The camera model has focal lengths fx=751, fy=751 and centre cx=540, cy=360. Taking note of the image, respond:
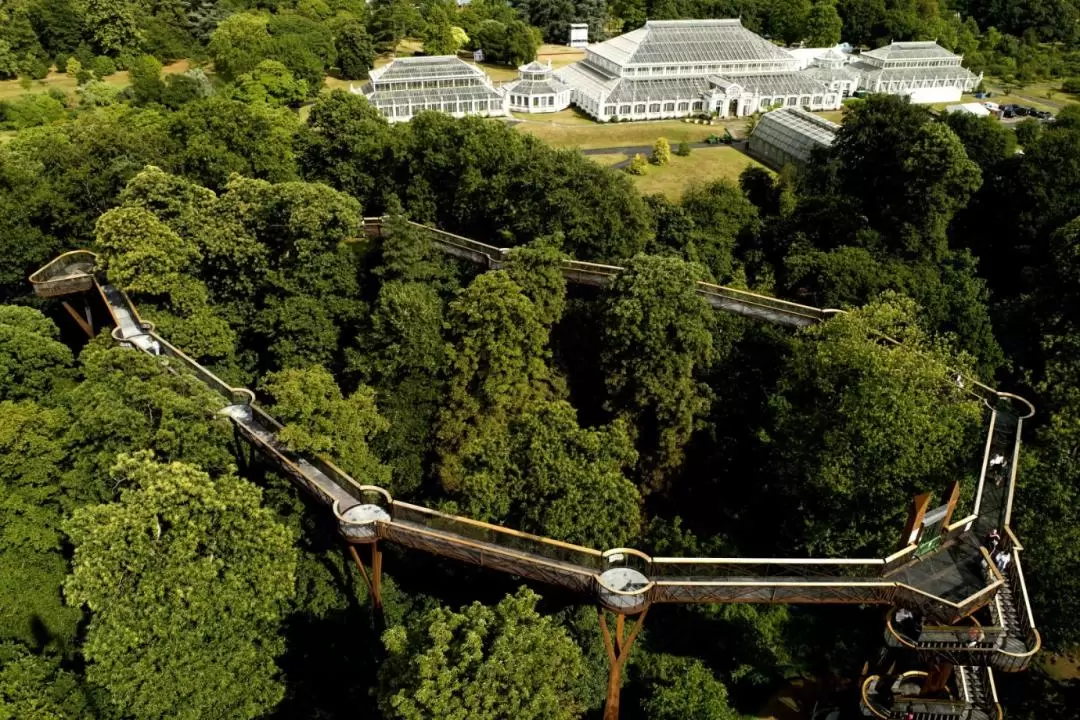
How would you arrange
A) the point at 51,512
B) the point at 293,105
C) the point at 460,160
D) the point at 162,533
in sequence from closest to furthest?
the point at 162,533
the point at 51,512
the point at 460,160
the point at 293,105

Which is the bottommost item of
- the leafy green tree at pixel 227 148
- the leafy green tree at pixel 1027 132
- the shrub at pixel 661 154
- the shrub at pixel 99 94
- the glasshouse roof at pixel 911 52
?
the shrub at pixel 661 154

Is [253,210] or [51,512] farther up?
[253,210]

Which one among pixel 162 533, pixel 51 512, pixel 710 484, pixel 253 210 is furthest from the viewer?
pixel 253 210

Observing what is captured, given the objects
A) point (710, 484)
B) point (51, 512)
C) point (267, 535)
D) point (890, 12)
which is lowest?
point (710, 484)

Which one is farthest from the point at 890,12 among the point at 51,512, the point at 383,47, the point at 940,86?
the point at 51,512

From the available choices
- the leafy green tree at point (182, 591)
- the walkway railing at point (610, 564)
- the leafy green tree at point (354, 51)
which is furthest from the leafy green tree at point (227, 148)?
the leafy green tree at point (354, 51)

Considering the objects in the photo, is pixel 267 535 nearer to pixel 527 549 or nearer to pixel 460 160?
pixel 527 549

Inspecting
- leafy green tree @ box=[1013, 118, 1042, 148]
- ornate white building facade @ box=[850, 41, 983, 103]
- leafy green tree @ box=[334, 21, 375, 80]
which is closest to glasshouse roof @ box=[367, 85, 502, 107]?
leafy green tree @ box=[334, 21, 375, 80]

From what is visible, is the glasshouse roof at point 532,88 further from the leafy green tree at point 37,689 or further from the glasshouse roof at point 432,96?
the leafy green tree at point 37,689
